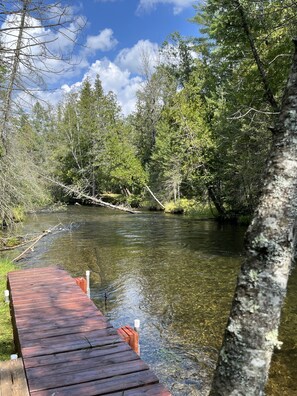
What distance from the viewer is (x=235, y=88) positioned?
15.1 metres

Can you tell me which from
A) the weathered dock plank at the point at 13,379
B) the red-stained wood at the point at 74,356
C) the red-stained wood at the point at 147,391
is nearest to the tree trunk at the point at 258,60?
the red-stained wood at the point at 74,356

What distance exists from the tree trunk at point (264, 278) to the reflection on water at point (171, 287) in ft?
12.4

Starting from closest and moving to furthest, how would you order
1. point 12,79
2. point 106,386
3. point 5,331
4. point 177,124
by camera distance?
point 106,386, point 5,331, point 12,79, point 177,124

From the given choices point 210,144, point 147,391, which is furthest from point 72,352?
point 210,144

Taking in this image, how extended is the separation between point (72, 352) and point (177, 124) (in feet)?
75.8

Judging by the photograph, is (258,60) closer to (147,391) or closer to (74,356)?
(74,356)

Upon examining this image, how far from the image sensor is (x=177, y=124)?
2603 cm

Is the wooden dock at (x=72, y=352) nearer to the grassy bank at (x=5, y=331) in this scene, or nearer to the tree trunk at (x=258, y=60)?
the grassy bank at (x=5, y=331)

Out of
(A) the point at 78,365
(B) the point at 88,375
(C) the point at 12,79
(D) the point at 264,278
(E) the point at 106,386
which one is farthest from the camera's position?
(C) the point at 12,79

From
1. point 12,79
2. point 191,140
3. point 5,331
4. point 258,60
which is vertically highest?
point 258,60

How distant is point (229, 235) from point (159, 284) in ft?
27.5

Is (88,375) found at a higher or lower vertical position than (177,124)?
lower

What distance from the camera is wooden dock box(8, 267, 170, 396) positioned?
3357mm

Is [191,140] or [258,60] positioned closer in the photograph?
[258,60]
